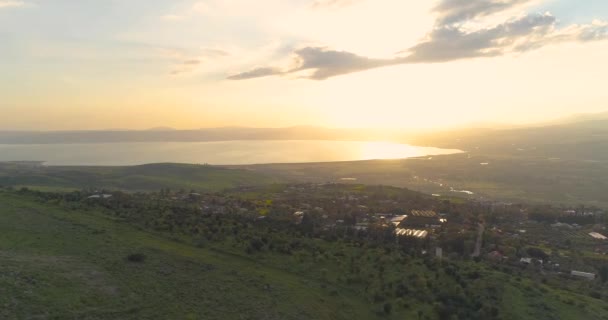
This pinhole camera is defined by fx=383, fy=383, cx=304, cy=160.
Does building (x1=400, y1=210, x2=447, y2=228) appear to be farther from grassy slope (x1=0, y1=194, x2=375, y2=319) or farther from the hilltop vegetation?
grassy slope (x1=0, y1=194, x2=375, y2=319)

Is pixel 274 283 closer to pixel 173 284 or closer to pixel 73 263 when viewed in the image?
pixel 173 284

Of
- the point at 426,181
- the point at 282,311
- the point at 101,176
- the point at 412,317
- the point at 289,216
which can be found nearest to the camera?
the point at 282,311

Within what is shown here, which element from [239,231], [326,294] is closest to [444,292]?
[326,294]

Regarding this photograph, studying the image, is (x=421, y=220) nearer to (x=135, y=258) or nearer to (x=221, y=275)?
(x=221, y=275)

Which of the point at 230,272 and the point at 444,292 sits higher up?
the point at 230,272

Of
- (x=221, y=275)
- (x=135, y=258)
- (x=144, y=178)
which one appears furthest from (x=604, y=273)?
(x=144, y=178)

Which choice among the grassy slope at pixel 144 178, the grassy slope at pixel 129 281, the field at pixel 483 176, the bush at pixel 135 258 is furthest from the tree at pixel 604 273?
the grassy slope at pixel 144 178

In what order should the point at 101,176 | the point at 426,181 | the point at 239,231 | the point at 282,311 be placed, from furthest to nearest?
1. the point at 426,181
2. the point at 101,176
3. the point at 239,231
4. the point at 282,311
